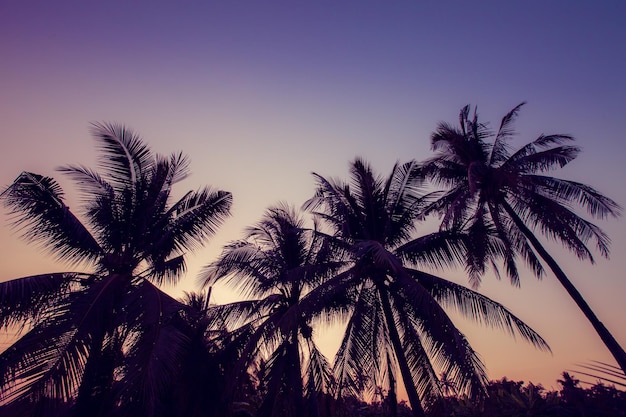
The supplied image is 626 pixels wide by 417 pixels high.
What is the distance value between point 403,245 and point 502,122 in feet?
19.3

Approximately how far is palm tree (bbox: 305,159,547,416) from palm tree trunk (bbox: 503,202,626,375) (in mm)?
2268

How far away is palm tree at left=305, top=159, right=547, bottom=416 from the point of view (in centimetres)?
939

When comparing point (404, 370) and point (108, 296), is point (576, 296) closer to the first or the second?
point (404, 370)

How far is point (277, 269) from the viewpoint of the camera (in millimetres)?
14383

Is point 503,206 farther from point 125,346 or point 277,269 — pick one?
point 125,346

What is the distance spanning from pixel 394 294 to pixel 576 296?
501 centimetres

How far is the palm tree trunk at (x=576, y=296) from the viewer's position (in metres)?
10.4

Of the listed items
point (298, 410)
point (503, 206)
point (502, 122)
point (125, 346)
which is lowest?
point (298, 410)

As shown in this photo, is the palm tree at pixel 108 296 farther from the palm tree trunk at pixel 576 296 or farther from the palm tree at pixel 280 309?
the palm tree trunk at pixel 576 296

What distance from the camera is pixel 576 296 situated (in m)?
11.4

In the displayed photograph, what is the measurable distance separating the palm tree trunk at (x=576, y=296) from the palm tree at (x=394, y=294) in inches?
89.3

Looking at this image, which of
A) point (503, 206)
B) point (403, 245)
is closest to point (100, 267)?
point (403, 245)

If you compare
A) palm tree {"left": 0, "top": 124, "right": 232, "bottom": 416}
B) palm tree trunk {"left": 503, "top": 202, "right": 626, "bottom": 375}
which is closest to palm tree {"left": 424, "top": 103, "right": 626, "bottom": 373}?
palm tree trunk {"left": 503, "top": 202, "right": 626, "bottom": 375}

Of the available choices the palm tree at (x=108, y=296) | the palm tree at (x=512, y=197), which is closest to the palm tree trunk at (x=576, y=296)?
the palm tree at (x=512, y=197)
